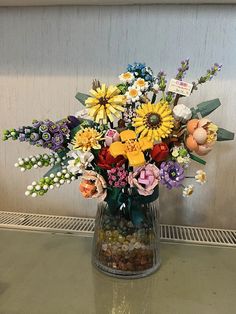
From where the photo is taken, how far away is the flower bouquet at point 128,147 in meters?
0.66

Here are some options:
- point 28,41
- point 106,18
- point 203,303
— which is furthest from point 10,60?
point 203,303

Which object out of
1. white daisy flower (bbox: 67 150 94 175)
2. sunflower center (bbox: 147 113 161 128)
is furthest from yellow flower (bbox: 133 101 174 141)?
white daisy flower (bbox: 67 150 94 175)

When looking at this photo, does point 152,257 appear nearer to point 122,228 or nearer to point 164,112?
point 122,228

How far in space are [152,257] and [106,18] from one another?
64 cm

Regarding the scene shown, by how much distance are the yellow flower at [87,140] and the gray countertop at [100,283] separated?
0.29m

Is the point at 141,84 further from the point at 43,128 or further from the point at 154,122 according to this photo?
the point at 43,128

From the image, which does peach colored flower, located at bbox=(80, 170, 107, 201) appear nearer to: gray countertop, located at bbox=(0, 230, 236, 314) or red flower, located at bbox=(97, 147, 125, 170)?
red flower, located at bbox=(97, 147, 125, 170)

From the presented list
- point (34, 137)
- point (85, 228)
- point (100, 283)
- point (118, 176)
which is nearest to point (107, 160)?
point (118, 176)

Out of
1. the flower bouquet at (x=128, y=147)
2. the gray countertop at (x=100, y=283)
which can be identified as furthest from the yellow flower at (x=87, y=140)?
the gray countertop at (x=100, y=283)

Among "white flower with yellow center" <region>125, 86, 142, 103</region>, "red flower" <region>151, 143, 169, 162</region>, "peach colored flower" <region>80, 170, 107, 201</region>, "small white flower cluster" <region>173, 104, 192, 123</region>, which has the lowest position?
"peach colored flower" <region>80, 170, 107, 201</region>

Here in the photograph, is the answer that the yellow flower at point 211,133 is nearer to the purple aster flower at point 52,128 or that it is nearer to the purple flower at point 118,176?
the purple flower at point 118,176

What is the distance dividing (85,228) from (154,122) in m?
0.47

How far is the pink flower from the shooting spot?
0.65 m

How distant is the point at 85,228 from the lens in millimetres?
1003
